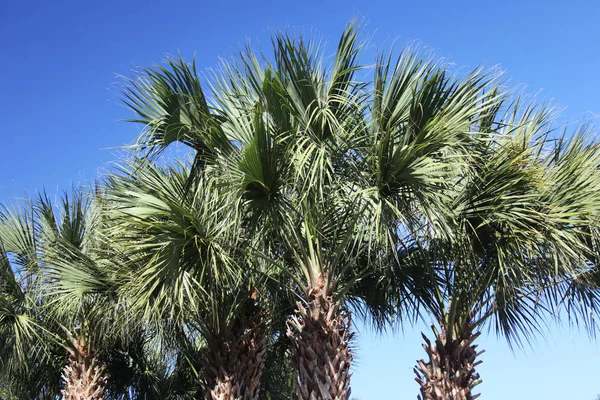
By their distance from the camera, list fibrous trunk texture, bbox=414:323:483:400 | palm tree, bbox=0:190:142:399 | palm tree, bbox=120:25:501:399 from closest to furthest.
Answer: palm tree, bbox=120:25:501:399 → fibrous trunk texture, bbox=414:323:483:400 → palm tree, bbox=0:190:142:399

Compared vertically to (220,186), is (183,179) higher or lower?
higher

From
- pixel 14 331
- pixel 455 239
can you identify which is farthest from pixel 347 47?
pixel 14 331

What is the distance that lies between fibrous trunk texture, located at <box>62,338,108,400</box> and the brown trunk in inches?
110

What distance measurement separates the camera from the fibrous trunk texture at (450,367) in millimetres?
7695

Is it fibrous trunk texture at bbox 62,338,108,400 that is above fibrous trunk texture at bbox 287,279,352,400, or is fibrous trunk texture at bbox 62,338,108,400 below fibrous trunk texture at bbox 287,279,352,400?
above

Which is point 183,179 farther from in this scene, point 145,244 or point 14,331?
point 14,331

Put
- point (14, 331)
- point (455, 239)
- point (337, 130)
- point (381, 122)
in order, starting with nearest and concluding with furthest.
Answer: point (381, 122)
point (337, 130)
point (455, 239)
point (14, 331)

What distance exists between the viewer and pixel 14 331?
10023 mm

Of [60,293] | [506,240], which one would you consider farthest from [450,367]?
[60,293]

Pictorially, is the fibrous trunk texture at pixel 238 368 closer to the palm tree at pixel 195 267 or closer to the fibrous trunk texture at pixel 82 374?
the palm tree at pixel 195 267

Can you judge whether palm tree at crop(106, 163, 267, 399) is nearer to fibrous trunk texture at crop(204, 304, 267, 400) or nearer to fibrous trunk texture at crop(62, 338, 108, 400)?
fibrous trunk texture at crop(204, 304, 267, 400)

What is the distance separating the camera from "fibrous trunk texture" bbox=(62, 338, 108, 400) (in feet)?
33.8

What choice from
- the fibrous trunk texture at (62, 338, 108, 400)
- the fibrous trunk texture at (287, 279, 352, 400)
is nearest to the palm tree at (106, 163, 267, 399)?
the fibrous trunk texture at (287, 279, 352, 400)

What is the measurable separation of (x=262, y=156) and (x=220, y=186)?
749 millimetres
